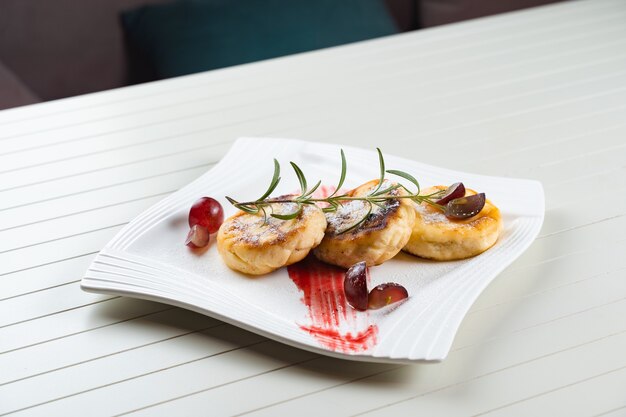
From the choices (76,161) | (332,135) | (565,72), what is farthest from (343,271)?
(565,72)

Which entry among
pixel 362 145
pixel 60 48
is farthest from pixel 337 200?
pixel 60 48

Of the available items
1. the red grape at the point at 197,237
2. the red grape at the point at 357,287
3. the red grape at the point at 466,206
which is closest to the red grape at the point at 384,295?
the red grape at the point at 357,287

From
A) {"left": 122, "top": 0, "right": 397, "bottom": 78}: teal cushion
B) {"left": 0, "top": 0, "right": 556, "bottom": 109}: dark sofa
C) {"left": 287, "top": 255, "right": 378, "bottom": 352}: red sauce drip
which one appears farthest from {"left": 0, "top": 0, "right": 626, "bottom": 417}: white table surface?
{"left": 0, "top": 0, "right": 556, "bottom": 109}: dark sofa

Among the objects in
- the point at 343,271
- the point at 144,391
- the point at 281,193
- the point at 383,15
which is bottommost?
the point at 144,391

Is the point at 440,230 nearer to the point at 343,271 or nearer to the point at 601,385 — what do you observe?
the point at 343,271

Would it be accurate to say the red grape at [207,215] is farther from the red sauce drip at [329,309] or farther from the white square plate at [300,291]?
the red sauce drip at [329,309]

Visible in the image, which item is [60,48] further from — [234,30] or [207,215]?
[207,215]
